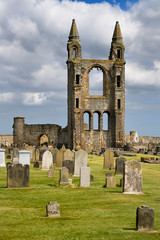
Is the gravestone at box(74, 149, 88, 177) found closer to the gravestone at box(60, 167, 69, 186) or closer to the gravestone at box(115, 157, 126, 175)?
the gravestone at box(115, 157, 126, 175)

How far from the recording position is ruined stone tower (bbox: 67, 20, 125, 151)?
44562mm

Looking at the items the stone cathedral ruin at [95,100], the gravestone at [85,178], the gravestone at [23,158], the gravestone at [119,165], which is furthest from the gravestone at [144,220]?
the stone cathedral ruin at [95,100]

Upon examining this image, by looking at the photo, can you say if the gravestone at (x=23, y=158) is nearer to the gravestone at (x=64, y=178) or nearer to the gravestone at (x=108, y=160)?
the gravestone at (x=108, y=160)

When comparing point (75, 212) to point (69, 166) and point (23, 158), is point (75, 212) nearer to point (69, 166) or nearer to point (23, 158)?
point (69, 166)

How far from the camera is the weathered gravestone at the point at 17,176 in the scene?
13.4m

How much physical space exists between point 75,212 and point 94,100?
36.4m

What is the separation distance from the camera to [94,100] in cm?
4553

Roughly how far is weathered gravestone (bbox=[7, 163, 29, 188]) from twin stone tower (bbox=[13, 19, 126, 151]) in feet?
101

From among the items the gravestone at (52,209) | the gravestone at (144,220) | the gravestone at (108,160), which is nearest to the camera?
the gravestone at (144,220)

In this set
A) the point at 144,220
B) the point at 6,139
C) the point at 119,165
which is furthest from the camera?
the point at 6,139

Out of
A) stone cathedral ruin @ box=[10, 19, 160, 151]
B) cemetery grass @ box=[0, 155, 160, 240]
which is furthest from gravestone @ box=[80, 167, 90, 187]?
stone cathedral ruin @ box=[10, 19, 160, 151]

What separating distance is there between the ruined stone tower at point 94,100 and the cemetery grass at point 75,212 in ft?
98.6

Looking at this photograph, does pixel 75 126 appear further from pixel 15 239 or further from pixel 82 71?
pixel 15 239

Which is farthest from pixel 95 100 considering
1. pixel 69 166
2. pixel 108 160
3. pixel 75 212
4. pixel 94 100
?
pixel 75 212
